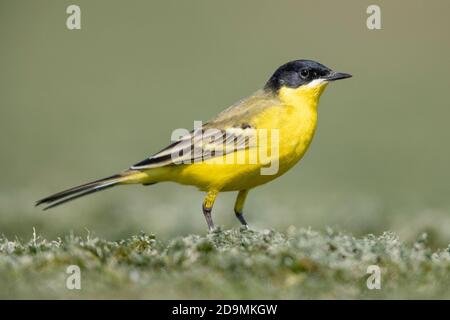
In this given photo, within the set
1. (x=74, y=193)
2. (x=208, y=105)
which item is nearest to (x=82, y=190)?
(x=74, y=193)

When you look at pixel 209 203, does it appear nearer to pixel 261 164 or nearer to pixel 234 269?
pixel 261 164

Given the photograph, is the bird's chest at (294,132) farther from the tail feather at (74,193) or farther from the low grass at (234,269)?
the tail feather at (74,193)

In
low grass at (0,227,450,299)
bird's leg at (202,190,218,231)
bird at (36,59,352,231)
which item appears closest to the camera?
low grass at (0,227,450,299)

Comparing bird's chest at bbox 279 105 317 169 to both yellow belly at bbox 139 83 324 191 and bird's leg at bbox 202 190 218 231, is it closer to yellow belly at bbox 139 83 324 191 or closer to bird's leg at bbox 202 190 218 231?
yellow belly at bbox 139 83 324 191

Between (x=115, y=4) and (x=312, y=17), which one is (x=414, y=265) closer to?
(x=312, y=17)

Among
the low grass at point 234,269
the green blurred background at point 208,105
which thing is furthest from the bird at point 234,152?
the green blurred background at point 208,105

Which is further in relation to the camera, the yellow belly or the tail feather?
the yellow belly

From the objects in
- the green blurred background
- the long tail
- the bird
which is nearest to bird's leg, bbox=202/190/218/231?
the bird

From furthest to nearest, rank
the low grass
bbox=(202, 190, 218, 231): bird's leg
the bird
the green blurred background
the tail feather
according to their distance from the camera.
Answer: the green blurred background < bbox=(202, 190, 218, 231): bird's leg < the bird < the tail feather < the low grass
